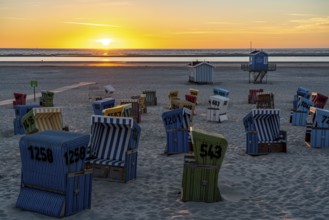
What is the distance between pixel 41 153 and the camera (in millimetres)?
9281

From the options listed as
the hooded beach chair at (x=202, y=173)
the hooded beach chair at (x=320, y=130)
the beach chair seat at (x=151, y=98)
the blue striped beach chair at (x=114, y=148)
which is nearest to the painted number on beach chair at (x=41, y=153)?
the blue striped beach chair at (x=114, y=148)

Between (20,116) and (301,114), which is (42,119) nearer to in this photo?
(20,116)

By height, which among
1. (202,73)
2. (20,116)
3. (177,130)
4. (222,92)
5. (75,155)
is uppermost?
(202,73)

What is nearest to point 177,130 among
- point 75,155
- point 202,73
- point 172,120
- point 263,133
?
point 172,120

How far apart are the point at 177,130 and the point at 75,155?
633 centimetres

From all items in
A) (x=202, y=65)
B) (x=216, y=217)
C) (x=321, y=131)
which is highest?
(x=202, y=65)

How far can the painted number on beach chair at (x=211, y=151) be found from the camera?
34.4 ft

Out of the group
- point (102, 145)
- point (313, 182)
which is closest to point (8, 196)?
point (102, 145)

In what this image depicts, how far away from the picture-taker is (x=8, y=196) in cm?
1082

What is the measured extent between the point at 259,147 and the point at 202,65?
31533mm

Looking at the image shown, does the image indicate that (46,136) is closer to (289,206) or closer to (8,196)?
(8,196)

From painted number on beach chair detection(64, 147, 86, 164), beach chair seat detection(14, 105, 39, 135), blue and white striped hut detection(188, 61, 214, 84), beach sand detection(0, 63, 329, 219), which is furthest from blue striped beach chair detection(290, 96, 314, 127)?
blue and white striped hut detection(188, 61, 214, 84)

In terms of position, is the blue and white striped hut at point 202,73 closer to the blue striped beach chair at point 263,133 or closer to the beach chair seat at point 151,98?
the beach chair seat at point 151,98

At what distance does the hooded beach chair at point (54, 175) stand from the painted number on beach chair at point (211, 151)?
8.87 ft
